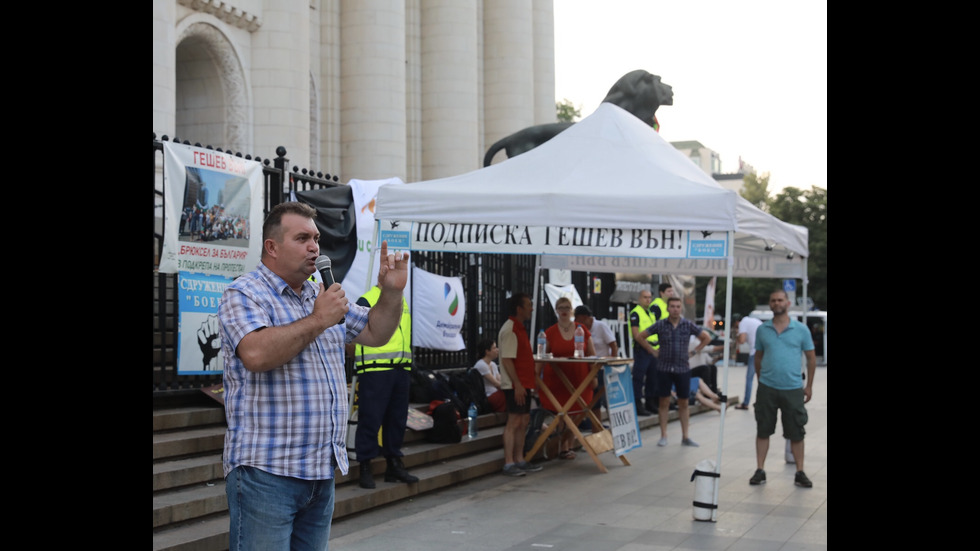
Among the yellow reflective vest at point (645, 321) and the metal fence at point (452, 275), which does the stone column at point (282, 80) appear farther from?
the yellow reflective vest at point (645, 321)

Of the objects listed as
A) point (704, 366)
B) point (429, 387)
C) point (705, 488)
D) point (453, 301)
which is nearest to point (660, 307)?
point (704, 366)

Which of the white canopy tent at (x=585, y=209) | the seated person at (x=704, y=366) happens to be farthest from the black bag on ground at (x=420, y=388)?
the seated person at (x=704, y=366)

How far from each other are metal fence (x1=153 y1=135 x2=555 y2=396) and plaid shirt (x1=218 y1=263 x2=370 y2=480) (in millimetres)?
6100

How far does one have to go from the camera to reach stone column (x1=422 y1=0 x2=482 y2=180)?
26766 mm

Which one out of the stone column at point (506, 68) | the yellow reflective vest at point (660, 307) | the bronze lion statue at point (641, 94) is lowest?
the yellow reflective vest at point (660, 307)

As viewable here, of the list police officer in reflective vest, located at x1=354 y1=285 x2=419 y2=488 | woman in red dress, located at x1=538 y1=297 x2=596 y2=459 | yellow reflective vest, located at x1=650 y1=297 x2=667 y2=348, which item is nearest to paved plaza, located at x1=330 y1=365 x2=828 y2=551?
police officer in reflective vest, located at x1=354 y1=285 x2=419 y2=488

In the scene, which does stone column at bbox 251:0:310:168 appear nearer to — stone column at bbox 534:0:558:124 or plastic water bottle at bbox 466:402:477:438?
plastic water bottle at bbox 466:402:477:438

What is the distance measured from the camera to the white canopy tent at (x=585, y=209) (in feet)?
30.3

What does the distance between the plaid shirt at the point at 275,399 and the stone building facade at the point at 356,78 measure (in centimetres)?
1162

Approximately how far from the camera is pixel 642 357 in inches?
686

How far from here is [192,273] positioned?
376 inches

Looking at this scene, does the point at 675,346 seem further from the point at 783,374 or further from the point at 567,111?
the point at 567,111
